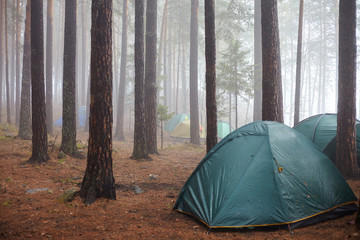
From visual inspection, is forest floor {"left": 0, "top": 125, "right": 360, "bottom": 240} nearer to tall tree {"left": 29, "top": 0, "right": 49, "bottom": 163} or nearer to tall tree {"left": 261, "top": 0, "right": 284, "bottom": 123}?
tall tree {"left": 29, "top": 0, "right": 49, "bottom": 163}

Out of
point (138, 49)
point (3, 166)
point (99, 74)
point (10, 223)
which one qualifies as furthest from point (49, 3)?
point (10, 223)

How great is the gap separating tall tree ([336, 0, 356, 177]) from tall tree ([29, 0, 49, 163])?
8703 mm

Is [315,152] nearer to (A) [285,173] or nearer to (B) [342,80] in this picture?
(A) [285,173]

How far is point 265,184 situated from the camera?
454 centimetres

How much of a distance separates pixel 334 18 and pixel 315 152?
29338 millimetres

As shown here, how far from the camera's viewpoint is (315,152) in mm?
5336

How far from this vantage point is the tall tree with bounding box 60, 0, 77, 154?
9281 millimetres

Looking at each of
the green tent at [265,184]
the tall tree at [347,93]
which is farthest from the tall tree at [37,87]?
the tall tree at [347,93]

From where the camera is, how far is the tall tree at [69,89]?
928 cm

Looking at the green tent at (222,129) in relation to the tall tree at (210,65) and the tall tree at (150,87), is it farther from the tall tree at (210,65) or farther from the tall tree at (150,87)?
the tall tree at (210,65)

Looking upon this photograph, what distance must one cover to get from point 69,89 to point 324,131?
9092 mm

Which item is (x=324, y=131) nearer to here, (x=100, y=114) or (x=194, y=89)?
(x=100, y=114)

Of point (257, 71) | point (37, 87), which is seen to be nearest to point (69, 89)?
point (37, 87)

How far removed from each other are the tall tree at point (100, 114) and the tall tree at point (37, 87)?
3.09 m
